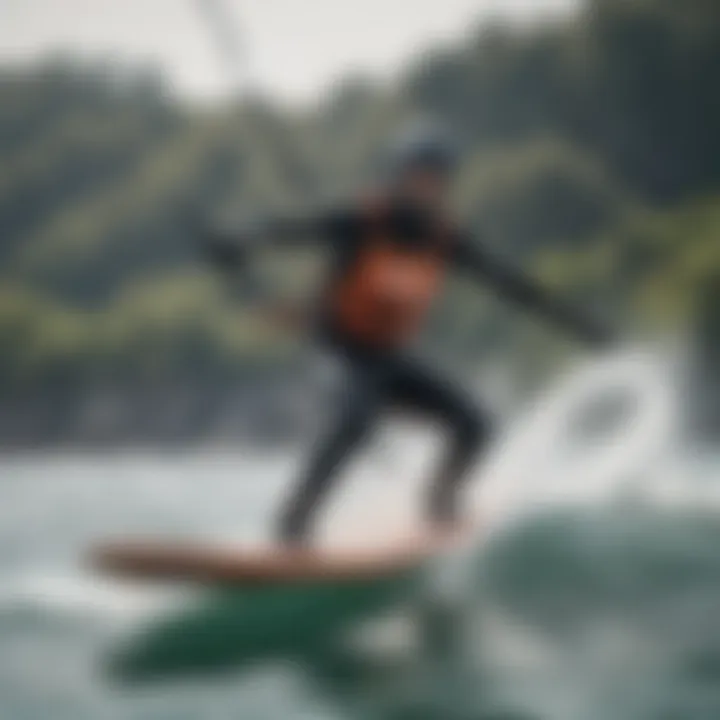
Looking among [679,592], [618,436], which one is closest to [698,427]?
[618,436]

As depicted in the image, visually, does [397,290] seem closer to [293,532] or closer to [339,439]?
[339,439]

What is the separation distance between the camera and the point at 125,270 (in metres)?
1.50

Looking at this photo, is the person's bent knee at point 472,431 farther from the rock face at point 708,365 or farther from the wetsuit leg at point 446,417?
the rock face at point 708,365

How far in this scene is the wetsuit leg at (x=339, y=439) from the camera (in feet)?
4.75

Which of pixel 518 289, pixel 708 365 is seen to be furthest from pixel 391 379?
pixel 708 365

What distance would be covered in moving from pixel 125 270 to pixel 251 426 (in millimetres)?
231

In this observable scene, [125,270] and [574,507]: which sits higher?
[125,270]

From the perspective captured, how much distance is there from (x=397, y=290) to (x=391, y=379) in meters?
0.10

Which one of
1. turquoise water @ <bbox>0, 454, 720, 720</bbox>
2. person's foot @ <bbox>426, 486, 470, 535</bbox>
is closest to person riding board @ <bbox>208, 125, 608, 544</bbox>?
person's foot @ <bbox>426, 486, 470, 535</bbox>

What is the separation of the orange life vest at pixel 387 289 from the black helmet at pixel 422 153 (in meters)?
0.07

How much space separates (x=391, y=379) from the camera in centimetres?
150

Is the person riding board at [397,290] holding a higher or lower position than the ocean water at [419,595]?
higher

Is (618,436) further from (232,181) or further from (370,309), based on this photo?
(232,181)

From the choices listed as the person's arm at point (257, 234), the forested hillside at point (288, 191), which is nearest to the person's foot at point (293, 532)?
the forested hillside at point (288, 191)
